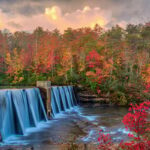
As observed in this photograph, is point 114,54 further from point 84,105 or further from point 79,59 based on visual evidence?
point 84,105

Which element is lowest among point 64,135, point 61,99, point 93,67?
point 64,135

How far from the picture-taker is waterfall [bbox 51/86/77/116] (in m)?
20.5

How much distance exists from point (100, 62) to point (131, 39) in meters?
13.6

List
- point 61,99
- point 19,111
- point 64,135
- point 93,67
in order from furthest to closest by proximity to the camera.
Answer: point 93,67
point 61,99
point 19,111
point 64,135

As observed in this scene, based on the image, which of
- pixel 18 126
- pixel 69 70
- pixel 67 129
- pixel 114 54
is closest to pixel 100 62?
pixel 114 54

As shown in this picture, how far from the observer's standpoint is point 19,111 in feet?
43.8

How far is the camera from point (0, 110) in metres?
11.7

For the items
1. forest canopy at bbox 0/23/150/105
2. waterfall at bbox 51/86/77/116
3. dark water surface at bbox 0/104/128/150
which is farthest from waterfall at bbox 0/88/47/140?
forest canopy at bbox 0/23/150/105

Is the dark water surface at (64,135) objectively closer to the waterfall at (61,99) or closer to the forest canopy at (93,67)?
the waterfall at (61,99)

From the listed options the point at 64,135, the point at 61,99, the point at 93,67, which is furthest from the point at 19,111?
the point at 93,67

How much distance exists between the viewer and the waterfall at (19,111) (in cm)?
1187

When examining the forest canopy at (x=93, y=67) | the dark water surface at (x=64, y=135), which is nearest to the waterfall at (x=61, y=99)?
the dark water surface at (x=64, y=135)

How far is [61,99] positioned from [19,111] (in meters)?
9.37

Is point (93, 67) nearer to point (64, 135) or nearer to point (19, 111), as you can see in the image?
point (19, 111)
